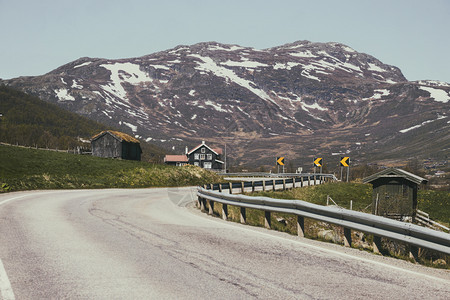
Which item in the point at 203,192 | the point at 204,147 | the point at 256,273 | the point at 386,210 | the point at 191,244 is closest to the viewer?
the point at 256,273

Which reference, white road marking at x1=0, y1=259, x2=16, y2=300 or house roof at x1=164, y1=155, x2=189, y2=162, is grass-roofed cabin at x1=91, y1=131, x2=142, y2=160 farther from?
white road marking at x1=0, y1=259, x2=16, y2=300

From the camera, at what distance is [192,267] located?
729 cm

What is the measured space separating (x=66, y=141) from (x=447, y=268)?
197 metres

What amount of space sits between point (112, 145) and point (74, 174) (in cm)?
4905

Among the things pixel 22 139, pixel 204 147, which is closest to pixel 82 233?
pixel 204 147

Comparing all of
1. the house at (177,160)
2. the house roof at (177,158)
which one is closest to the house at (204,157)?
the house at (177,160)

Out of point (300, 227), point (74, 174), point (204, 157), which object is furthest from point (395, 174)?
point (204, 157)

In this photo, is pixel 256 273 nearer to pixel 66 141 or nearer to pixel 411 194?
pixel 411 194

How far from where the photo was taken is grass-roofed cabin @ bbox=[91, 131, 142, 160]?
299 ft

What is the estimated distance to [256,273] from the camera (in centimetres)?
695

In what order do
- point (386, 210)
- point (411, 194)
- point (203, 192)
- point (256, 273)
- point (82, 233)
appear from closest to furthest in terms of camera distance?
point (256, 273) → point (82, 233) → point (203, 192) → point (386, 210) → point (411, 194)

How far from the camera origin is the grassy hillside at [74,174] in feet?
108

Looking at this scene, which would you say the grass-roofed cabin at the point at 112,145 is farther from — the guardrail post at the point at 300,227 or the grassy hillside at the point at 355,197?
the guardrail post at the point at 300,227

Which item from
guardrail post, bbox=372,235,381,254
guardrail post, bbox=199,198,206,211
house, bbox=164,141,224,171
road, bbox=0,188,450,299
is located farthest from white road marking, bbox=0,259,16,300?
house, bbox=164,141,224,171
